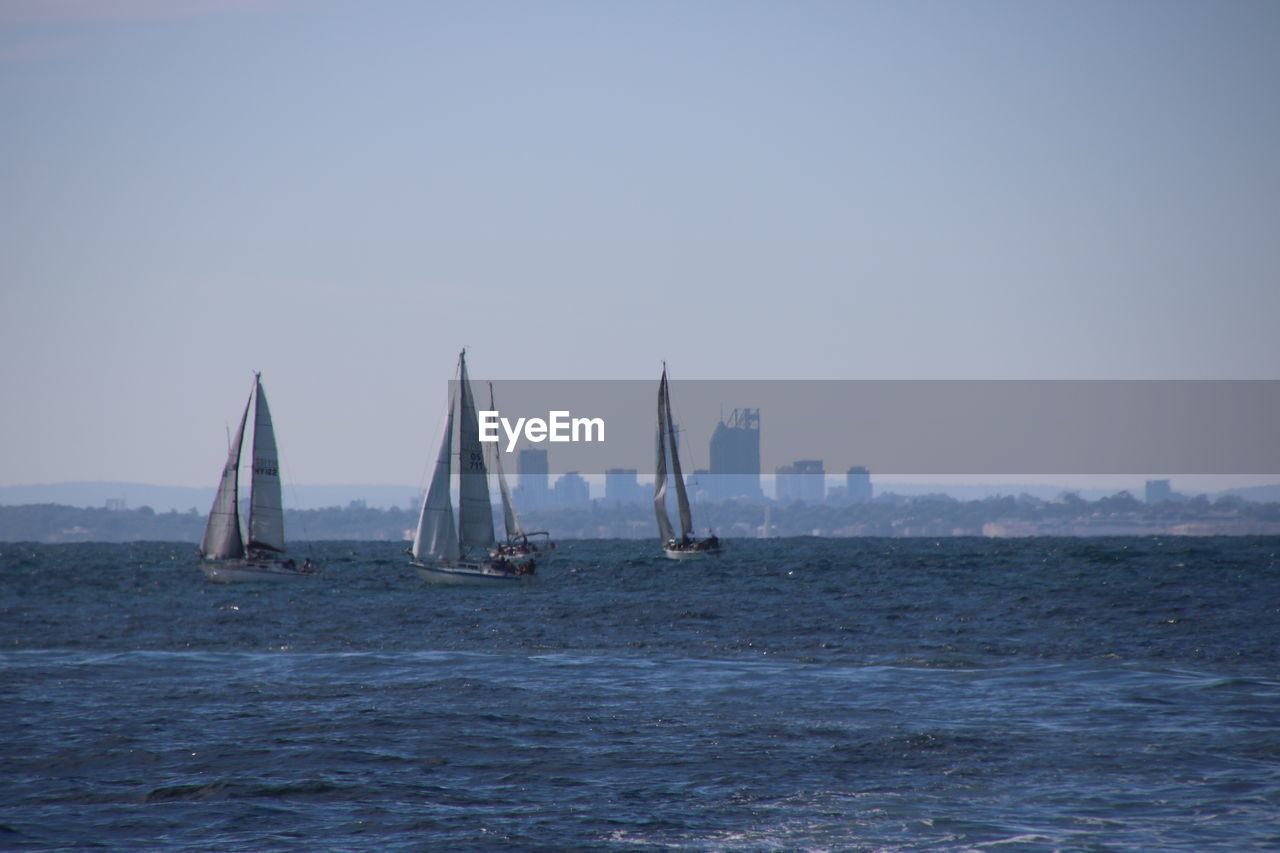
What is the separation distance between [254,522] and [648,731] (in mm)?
59184

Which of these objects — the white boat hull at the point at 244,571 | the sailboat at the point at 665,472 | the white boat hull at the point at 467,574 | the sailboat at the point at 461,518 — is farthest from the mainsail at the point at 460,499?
the sailboat at the point at 665,472

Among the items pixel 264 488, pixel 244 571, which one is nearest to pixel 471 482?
pixel 264 488

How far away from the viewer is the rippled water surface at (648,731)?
1952 cm

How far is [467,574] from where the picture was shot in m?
75.0

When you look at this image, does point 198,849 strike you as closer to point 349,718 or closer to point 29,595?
point 349,718

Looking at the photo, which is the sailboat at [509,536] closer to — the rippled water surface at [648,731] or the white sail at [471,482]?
the white sail at [471,482]

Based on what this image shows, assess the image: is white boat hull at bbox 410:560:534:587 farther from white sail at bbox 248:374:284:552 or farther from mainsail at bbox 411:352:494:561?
white sail at bbox 248:374:284:552

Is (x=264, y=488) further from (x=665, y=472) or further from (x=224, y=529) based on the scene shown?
(x=665, y=472)

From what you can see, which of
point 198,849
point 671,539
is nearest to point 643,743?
point 198,849

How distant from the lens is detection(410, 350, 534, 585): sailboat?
238 feet

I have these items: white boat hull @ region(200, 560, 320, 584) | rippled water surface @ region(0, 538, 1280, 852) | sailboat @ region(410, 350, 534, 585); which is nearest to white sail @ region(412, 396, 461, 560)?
sailboat @ region(410, 350, 534, 585)

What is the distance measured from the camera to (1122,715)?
94.1ft

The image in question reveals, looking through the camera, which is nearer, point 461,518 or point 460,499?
point 460,499

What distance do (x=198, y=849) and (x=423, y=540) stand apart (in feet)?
185
